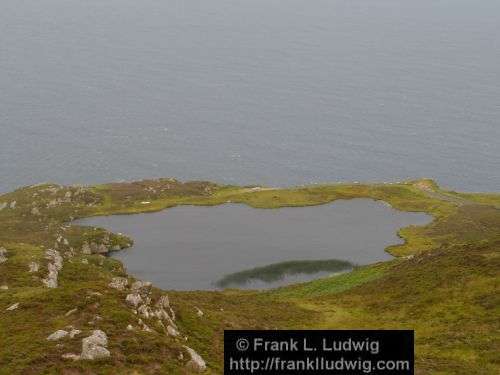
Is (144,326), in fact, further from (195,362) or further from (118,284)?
(118,284)

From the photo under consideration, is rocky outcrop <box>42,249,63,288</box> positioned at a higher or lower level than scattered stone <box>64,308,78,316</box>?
higher

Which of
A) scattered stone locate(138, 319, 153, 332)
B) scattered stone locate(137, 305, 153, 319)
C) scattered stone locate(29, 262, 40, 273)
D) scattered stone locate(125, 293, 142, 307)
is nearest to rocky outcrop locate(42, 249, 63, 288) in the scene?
scattered stone locate(29, 262, 40, 273)

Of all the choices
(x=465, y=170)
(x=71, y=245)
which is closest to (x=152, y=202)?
(x=71, y=245)

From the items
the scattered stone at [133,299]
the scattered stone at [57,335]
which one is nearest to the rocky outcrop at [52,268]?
the scattered stone at [133,299]

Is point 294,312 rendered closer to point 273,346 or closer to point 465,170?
point 273,346

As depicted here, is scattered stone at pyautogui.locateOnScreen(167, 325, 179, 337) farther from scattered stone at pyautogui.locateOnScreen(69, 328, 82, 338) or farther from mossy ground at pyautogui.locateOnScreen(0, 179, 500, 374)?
scattered stone at pyautogui.locateOnScreen(69, 328, 82, 338)
